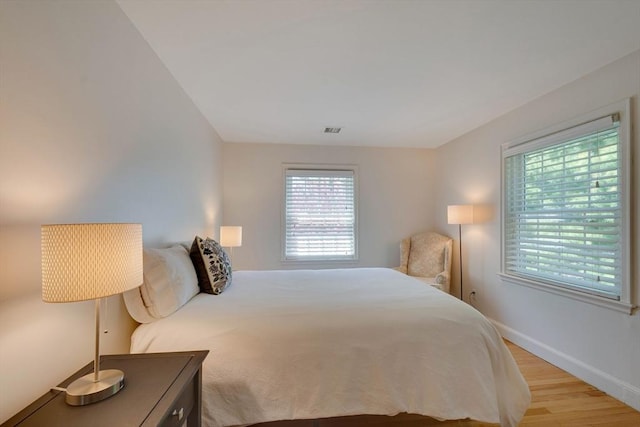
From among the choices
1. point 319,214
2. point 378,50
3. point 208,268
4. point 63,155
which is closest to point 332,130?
point 319,214

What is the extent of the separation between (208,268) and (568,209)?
2971 millimetres

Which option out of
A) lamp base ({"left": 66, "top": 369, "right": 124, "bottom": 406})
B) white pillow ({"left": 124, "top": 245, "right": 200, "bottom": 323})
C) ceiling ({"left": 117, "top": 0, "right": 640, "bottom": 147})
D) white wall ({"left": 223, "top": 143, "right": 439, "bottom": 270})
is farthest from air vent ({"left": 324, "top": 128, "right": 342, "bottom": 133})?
lamp base ({"left": 66, "top": 369, "right": 124, "bottom": 406})

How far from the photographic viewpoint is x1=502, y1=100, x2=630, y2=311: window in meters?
2.07

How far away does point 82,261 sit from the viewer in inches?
33.4

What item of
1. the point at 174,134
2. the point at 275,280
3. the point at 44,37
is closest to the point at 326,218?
the point at 275,280

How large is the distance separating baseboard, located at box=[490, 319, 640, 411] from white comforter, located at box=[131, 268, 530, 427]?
3.39 ft

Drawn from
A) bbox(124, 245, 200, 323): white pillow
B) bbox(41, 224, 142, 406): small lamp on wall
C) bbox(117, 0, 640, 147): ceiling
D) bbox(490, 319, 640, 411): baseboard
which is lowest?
bbox(490, 319, 640, 411): baseboard

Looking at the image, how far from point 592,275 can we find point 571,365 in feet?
2.57

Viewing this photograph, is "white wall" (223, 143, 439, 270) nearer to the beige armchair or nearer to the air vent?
the beige armchair

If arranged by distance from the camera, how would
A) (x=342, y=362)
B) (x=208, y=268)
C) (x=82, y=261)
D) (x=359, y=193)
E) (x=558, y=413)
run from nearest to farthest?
1. (x=82, y=261)
2. (x=342, y=362)
3. (x=558, y=413)
4. (x=208, y=268)
5. (x=359, y=193)

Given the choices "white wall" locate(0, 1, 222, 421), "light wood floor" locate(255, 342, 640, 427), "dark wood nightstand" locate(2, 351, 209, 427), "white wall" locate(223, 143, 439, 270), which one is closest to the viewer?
"dark wood nightstand" locate(2, 351, 209, 427)

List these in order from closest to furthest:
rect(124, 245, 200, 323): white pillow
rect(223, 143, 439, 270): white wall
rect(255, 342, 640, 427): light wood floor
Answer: rect(124, 245, 200, 323): white pillow
rect(255, 342, 640, 427): light wood floor
rect(223, 143, 439, 270): white wall

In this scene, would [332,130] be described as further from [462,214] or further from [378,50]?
[462,214]

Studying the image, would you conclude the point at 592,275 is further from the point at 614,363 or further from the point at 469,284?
the point at 469,284
